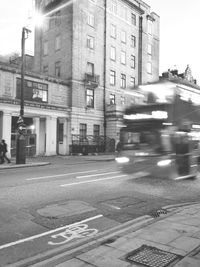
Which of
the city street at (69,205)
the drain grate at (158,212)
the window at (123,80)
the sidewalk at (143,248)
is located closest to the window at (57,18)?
the window at (123,80)

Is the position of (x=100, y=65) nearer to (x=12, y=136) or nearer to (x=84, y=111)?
(x=84, y=111)

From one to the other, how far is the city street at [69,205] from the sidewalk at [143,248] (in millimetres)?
762

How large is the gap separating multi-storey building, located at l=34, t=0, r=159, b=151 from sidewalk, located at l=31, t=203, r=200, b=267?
88.0ft

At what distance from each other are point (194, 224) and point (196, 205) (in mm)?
1856

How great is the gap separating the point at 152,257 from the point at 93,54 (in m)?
33.7

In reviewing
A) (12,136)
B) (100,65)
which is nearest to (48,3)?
(100,65)

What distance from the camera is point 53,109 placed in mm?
29906

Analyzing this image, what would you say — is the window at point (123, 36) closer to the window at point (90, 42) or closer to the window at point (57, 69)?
the window at point (90, 42)

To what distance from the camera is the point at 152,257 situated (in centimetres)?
429

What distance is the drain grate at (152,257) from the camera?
410cm

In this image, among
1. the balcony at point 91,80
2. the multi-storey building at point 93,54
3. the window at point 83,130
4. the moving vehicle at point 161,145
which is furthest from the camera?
the balcony at point 91,80

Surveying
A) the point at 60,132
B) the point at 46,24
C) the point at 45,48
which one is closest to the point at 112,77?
the point at 45,48

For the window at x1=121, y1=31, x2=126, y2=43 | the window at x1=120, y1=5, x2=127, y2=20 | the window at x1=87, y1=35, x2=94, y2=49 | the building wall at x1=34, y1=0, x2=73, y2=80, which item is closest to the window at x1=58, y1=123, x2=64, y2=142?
the building wall at x1=34, y1=0, x2=73, y2=80

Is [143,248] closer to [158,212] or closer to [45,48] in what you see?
[158,212]
